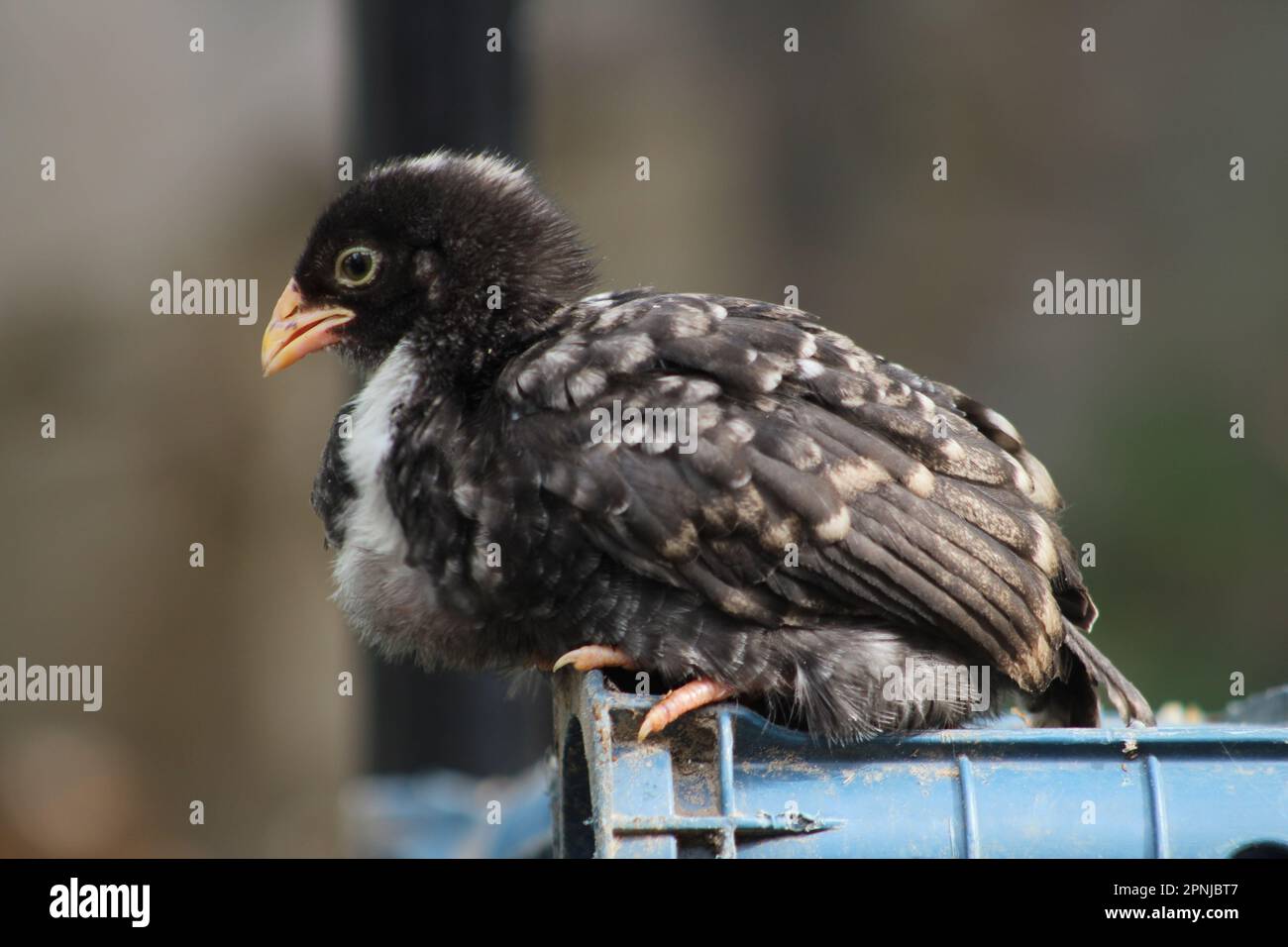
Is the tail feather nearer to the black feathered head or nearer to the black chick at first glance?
the black chick

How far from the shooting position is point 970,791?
9.50 ft

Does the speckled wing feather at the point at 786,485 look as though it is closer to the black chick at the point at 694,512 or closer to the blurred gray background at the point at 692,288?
the black chick at the point at 694,512

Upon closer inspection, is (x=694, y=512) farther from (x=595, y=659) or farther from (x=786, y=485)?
(x=595, y=659)

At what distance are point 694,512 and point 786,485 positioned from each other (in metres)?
0.19

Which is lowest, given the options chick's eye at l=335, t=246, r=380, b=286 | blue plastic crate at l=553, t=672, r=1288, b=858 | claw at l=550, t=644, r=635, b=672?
blue plastic crate at l=553, t=672, r=1288, b=858

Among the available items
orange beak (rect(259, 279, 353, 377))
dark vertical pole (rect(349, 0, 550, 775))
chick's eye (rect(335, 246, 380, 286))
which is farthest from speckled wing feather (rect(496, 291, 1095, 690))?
dark vertical pole (rect(349, 0, 550, 775))

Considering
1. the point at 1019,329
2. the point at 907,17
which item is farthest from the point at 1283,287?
the point at 907,17

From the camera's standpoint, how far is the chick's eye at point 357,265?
362cm

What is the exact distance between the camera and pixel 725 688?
3.04m

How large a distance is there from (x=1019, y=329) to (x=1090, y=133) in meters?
1.31

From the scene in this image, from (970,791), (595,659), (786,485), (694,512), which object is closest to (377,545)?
(595,659)

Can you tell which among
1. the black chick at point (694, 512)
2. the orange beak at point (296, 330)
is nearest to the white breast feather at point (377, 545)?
the black chick at point (694, 512)

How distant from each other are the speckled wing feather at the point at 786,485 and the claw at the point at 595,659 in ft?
0.62

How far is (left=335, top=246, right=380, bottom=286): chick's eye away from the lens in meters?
→ 3.62
